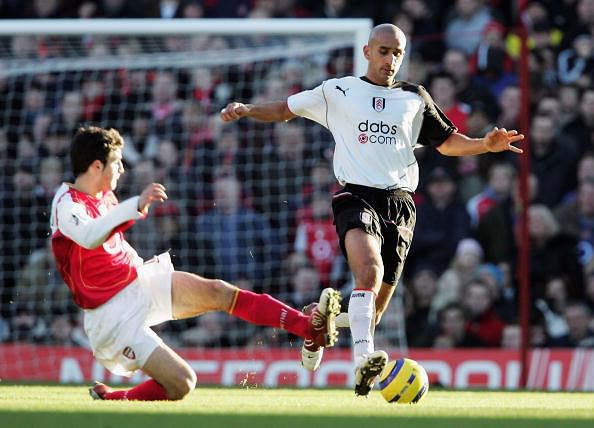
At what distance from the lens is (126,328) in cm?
704

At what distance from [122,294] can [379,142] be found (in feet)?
5.88

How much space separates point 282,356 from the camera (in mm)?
11180

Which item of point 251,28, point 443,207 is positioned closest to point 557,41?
point 443,207

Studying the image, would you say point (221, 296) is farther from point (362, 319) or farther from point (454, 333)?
point (454, 333)

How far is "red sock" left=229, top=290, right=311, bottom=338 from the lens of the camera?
744 cm

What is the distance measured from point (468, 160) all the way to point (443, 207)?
0.63m

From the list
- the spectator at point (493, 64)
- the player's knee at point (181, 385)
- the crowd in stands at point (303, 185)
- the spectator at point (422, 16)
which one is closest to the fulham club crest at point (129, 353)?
the player's knee at point (181, 385)

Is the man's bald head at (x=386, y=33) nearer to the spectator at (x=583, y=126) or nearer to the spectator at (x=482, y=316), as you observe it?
the spectator at (x=482, y=316)

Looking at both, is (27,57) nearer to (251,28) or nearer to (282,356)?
(251,28)

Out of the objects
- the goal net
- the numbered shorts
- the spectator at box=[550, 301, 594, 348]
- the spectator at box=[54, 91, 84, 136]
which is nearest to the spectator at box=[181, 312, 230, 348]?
the goal net

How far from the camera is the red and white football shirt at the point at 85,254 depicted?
682 centimetres

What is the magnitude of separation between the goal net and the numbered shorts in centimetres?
383

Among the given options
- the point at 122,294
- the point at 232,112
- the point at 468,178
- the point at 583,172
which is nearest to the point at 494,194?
the point at 468,178

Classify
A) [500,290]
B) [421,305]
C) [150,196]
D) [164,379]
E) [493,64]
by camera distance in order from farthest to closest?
[493,64]
[421,305]
[500,290]
[164,379]
[150,196]
